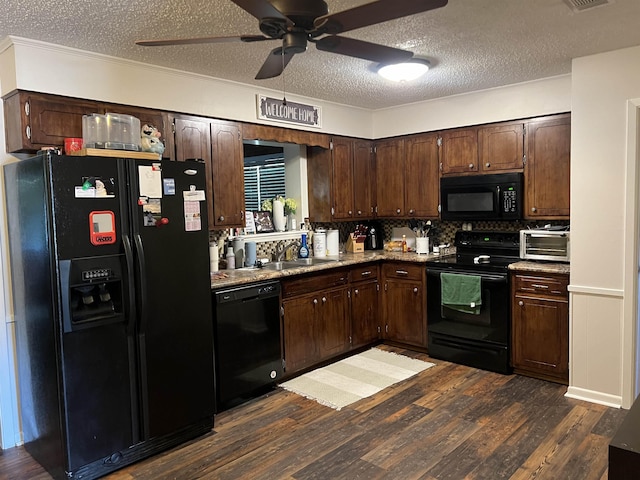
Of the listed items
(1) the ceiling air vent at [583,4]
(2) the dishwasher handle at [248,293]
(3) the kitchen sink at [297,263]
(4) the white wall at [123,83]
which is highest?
(1) the ceiling air vent at [583,4]

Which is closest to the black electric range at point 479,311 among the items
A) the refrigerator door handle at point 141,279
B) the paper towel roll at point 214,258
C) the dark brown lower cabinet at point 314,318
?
the dark brown lower cabinet at point 314,318

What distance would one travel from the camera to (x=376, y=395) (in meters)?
3.68

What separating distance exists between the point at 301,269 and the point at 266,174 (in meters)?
1.44

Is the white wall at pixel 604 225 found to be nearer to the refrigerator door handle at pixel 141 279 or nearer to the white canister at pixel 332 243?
the white canister at pixel 332 243

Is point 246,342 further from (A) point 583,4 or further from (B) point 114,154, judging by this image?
(A) point 583,4

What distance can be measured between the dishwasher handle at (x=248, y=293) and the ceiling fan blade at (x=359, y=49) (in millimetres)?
1872

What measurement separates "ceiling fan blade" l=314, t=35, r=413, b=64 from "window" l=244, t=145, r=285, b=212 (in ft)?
8.80

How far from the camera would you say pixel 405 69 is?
338 cm

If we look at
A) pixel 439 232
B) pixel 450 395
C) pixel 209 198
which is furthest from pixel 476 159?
pixel 209 198

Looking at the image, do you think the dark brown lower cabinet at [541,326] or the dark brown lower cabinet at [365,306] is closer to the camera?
the dark brown lower cabinet at [541,326]

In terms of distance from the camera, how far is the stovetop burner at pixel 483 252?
4184mm

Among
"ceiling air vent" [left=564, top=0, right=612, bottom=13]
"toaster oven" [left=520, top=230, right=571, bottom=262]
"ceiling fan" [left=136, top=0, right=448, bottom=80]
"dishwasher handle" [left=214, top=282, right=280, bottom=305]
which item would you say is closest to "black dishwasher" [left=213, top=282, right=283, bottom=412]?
"dishwasher handle" [left=214, top=282, right=280, bottom=305]

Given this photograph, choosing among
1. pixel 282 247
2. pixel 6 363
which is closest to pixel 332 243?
pixel 282 247

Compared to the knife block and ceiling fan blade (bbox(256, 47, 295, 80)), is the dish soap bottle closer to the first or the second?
the knife block
